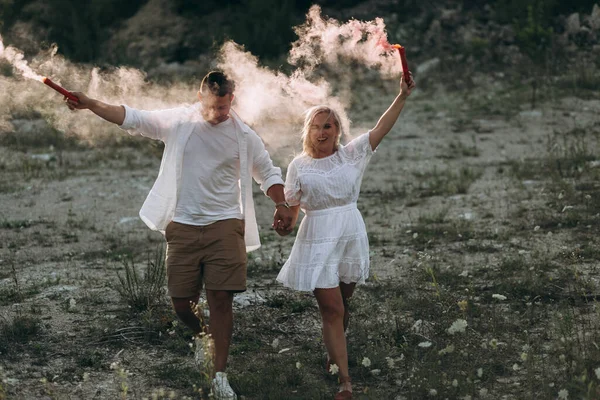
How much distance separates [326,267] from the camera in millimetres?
5055

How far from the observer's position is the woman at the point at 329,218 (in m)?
5.02

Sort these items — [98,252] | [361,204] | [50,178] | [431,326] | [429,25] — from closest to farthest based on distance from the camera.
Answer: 1. [431,326]
2. [98,252]
3. [361,204]
4. [50,178]
5. [429,25]

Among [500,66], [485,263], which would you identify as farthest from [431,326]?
[500,66]

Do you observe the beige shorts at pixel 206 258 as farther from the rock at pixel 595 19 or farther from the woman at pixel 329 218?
the rock at pixel 595 19

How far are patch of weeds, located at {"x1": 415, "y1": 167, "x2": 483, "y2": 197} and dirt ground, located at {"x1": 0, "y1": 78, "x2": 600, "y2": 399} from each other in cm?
3

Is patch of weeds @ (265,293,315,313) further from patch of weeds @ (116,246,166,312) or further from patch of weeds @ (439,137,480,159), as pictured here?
patch of weeds @ (439,137,480,159)

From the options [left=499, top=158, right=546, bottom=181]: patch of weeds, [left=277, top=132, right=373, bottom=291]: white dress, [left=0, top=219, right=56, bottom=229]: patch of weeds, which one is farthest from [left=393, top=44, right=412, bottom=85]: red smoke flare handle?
[left=499, top=158, right=546, bottom=181]: patch of weeds

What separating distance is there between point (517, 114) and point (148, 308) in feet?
31.3

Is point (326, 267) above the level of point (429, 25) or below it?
below

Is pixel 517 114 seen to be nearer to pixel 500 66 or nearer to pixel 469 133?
pixel 469 133

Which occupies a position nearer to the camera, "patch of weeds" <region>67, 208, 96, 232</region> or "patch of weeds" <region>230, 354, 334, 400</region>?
"patch of weeds" <region>230, 354, 334, 400</region>

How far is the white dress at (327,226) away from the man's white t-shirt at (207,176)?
0.38m

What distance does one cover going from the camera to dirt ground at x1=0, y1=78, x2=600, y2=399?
574cm

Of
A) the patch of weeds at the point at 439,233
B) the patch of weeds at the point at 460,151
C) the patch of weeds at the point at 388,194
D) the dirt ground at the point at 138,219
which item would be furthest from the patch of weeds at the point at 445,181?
the patch of weeds at the point at 439,233
